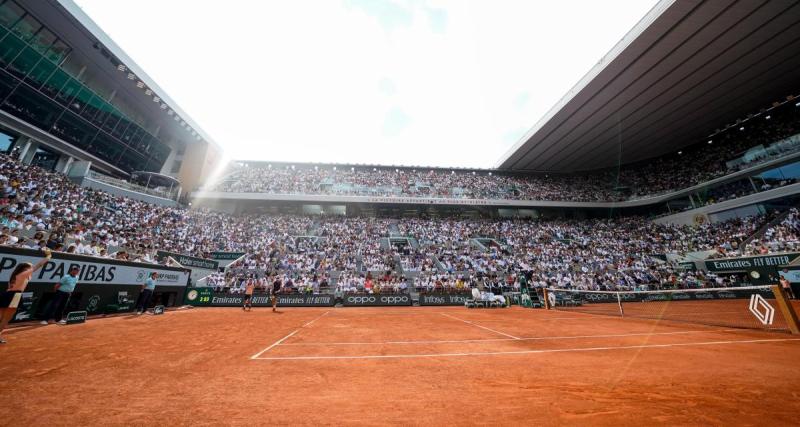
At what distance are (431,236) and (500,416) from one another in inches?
1071

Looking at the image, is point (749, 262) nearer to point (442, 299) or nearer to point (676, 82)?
point (676, 82)

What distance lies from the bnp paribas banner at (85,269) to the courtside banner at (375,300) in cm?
979

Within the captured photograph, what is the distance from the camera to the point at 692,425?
7.97 feet

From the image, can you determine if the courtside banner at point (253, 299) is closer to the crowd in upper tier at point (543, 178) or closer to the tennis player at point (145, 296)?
the tennis player at point (145, 296)

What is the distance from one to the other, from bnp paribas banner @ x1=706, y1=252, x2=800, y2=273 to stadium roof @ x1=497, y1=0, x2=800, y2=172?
1461 cm

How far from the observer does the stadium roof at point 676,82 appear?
714 inches

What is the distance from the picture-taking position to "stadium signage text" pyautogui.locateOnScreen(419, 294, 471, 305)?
63.0 ft

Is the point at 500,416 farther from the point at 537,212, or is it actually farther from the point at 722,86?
the point at 537,212

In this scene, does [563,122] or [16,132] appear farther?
[563,122]

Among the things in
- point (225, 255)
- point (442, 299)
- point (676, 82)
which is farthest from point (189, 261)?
point (676, 82)

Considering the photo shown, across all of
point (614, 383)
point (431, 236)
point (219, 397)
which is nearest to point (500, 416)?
point (614, 383)

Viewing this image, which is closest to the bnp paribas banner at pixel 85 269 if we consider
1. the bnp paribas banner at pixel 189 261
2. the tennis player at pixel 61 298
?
the tennis player at pixel 61 298

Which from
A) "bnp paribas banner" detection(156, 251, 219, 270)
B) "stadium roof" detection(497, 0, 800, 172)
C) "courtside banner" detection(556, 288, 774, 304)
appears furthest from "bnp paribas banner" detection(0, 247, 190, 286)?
"stadium roof" detection(497, 0, 800, 172)

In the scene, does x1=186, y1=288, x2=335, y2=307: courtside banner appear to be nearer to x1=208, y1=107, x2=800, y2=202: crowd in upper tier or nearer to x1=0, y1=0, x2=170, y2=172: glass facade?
x1=208, y1=107, x2=800, y2=202: crowd in upper tier
